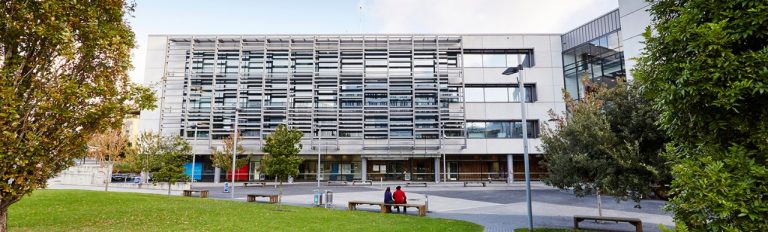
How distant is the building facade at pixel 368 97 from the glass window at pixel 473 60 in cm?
16

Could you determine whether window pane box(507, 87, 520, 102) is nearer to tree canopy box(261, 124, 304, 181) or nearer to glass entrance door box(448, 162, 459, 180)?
glass entrance door box(448, 162, 459, 180)

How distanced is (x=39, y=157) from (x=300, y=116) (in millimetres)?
33053

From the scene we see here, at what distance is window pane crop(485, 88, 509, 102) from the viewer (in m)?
42.3

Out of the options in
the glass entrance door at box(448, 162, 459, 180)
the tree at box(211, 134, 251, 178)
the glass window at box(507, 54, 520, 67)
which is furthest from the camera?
the glass entrance door at box(448, 162, 459, 180)

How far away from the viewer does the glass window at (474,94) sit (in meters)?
42.4

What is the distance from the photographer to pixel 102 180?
3997 centimetres

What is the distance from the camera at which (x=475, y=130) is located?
42031 millimetres

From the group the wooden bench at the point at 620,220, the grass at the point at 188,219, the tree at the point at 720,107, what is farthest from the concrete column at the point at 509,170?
the tree at the point at 720,107

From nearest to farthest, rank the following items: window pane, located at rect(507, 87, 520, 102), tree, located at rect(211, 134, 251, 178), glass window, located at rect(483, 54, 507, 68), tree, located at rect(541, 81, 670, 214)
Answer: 1. tree, located at rect(541, 81, 670, 214)
2. tree, located at rect(211, 134, 251, 178)
3. window pane, located at rect(507, 87, 520, 102)
4. glass window, located at rect(483, 54, 507, 68)

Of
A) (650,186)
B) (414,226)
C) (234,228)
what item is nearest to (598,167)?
(650,186)

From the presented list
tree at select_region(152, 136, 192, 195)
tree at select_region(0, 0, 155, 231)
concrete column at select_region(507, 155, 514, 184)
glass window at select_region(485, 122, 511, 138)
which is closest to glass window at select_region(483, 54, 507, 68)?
glass window at select_region(485, 122, 511, 138)

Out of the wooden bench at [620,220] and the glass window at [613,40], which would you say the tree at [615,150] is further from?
the glass window at [613,40]

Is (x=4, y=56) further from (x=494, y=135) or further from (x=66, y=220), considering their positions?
(x=494, y=135)

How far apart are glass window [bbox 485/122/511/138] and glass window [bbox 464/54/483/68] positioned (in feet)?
21.5
